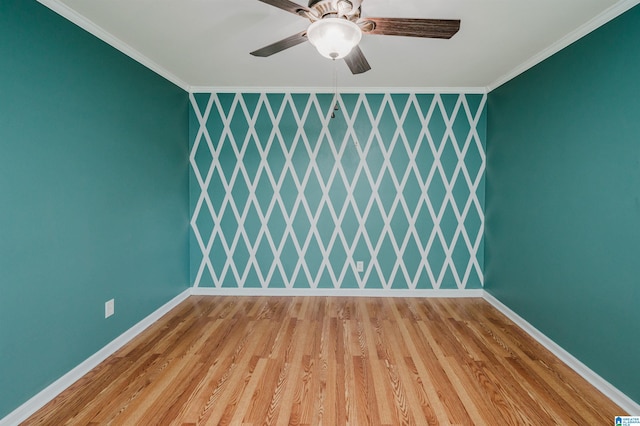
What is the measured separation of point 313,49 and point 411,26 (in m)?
1.18

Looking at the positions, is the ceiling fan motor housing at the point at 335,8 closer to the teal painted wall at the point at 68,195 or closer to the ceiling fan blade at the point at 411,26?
the ceiling fan blade at the point at 411,26

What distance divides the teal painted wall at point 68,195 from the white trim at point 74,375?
0.13 ft

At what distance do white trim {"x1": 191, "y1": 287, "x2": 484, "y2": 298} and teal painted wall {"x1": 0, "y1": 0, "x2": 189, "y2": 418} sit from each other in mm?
765

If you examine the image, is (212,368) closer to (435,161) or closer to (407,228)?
(407,228)

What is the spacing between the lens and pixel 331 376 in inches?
88.3

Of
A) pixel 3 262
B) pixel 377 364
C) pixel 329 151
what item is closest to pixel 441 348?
pixel 377 364

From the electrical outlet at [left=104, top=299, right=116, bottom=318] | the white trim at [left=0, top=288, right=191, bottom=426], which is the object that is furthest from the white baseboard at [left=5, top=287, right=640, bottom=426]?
the electrical outlet at [left=104, top=299, right=116, bottom=318]

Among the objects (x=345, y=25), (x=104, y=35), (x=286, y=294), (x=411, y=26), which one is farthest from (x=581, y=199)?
(x=104, y=35)

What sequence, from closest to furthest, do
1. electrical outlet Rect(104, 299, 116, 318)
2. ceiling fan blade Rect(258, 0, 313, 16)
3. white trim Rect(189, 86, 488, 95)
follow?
ceiling fan blade Rect(258, 0, 313, 16) < electrical outlet Rect(104, 299, 116, 318) < white trim Rect(189, 86, 488, 95)

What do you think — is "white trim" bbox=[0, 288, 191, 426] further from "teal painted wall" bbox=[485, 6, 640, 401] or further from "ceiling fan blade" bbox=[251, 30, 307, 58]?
"teal painted wall" bbox=[485, 6, 640, 401]

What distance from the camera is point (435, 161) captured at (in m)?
3.82

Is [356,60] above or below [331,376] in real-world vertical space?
above

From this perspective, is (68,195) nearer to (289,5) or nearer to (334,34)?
(289,5)

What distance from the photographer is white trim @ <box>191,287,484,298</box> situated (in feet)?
12.7
